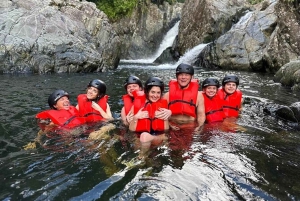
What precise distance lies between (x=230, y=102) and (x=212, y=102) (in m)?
0.89

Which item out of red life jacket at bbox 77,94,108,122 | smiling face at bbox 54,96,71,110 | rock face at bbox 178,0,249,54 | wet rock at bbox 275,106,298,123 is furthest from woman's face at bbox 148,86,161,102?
rock face at bbox 178,0,249,54

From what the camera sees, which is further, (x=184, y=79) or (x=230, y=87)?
(x=230, y=87)

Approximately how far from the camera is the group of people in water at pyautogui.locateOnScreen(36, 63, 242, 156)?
613cm

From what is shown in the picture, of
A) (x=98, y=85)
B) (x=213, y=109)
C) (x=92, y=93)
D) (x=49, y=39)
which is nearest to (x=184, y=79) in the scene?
(x=213, y=109)

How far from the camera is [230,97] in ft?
26.8

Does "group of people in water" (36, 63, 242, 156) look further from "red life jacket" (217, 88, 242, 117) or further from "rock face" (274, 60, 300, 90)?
"rock face" (274, 60, 300, 90)

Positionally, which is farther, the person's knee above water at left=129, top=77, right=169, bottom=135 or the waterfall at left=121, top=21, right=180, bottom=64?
the waterfall at left=121, top=21, right=180, bottom=64

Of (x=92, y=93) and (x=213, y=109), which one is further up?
(x=92, y=93)

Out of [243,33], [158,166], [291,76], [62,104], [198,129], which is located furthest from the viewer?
[243,33]

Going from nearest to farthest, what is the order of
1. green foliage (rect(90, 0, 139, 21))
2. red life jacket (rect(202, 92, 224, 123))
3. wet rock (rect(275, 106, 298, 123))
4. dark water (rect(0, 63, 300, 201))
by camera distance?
dark water (rect(0, 63, 300, 201)) → red life jacket (rect(202, 92, 224, 123)) → wet rock (rect(275, 106, 298, 123)) → green foliage (rect(90, 0, 139, 21))

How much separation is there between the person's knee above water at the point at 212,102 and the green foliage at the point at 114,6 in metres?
26.5

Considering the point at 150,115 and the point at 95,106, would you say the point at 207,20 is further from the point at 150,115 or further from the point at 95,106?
the point at 150,115

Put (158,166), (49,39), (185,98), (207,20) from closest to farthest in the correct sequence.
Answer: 1. (158,166)
2. (185,98)
3. (49,39)
4. (207,20)

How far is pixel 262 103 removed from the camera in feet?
32.5
